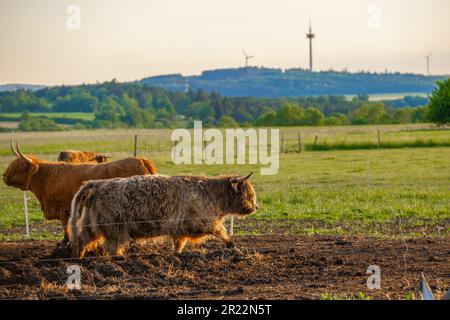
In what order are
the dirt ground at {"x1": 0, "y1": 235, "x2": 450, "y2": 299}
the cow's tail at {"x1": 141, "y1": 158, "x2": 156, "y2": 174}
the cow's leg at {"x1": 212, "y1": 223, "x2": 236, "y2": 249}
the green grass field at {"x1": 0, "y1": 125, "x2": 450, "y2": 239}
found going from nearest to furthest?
the dirt ground at {"x1": 0, "y1": 235, "x2": 450, "y2": 299} < the cow's leg at {"x1": 212, "y1": 223, "x2": 236, "y2": 249} < the cow's tail at {"x1": 141, "y1": 158, "x2": 156, "y2": 174} < the green grass field at {"x1": 0, "y1": 125, "x2": 450, "y2": 239}

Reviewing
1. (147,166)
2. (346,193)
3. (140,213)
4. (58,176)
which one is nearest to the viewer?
(140,213)

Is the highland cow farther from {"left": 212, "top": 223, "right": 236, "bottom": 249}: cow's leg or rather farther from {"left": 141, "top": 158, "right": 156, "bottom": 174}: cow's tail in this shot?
{"left": 212, "top": 223, "right": 236, "bottom": 249}: cow's leg

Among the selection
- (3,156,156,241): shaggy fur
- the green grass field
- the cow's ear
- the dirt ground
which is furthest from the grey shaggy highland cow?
the green grass field

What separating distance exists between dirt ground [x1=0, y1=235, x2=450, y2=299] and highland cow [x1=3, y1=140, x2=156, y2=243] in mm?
948

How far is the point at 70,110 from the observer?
104188mm

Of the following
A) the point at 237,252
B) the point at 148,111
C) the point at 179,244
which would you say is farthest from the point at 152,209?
the point at 148,111

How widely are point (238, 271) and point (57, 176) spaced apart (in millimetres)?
4748

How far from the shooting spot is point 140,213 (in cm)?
1176

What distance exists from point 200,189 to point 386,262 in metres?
3.07

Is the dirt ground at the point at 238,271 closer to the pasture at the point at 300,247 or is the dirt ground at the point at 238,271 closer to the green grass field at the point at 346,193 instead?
the pasture at the point at 300,247

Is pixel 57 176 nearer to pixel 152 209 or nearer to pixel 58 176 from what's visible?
pixel 58 176

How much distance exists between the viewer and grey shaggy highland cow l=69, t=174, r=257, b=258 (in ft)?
38.3

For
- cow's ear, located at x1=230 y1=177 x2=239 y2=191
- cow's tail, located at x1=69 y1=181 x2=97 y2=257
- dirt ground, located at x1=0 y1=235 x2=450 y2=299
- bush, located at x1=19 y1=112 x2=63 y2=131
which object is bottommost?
bush, located at x1=19 y1=112 x2=63 y2=131
